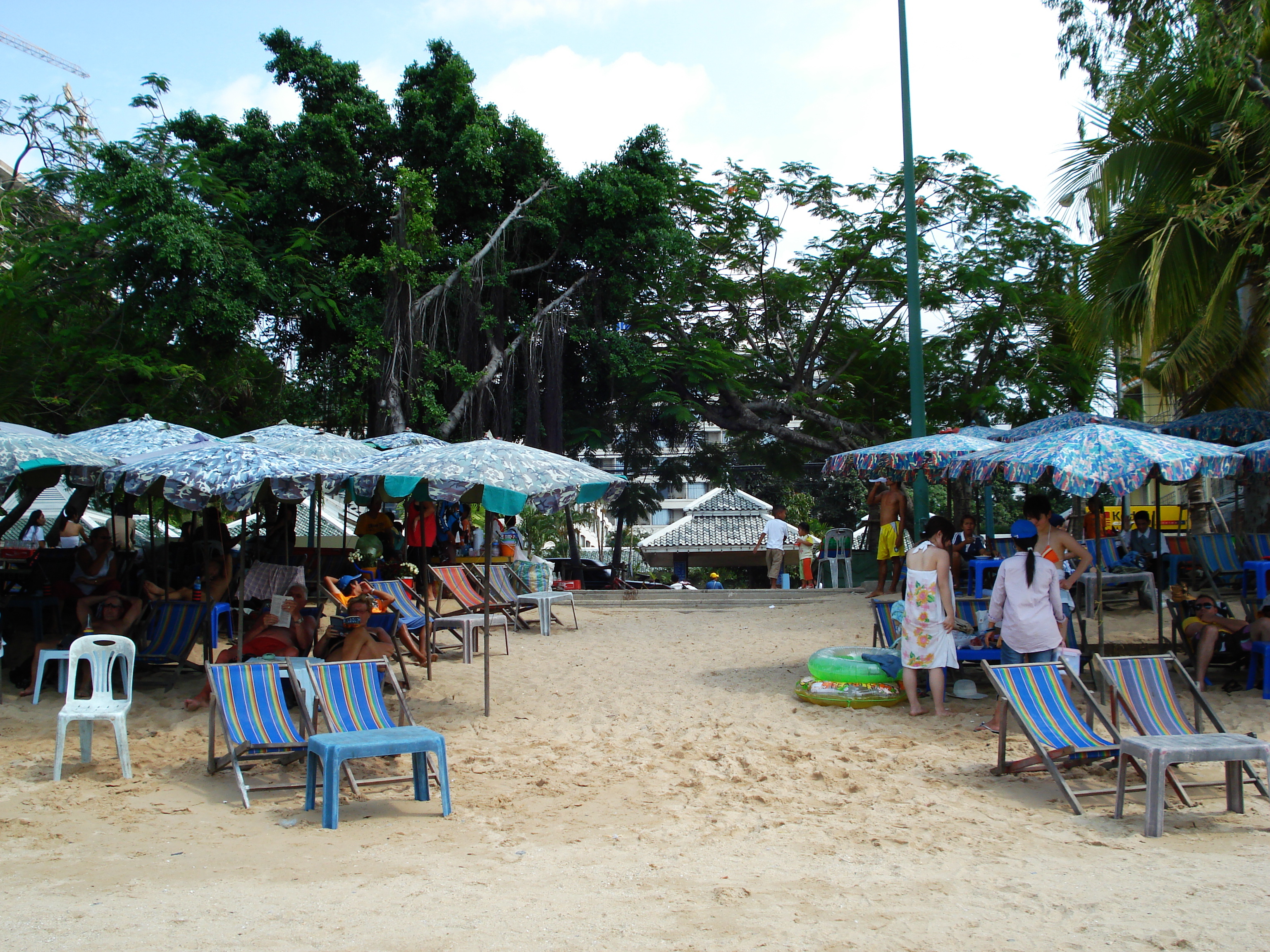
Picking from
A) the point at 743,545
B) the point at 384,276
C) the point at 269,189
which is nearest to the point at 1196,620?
the point at 384,276

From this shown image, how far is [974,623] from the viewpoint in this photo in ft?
28.9

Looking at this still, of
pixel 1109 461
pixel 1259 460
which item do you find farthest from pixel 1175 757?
pixel 1259 460

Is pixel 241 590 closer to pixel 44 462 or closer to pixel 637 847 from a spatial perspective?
pixel 44 462

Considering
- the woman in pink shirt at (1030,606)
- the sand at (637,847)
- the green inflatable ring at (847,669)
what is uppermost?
the woman in pink shirt at (1030,606)

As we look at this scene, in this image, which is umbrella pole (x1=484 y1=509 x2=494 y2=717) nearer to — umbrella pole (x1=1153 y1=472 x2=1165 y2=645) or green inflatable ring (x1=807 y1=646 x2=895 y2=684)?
green inflatable ring (x1=807 y1=646 x2=895 y2=684)

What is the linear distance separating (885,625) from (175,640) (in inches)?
248

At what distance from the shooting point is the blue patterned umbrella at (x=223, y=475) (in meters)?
7.05

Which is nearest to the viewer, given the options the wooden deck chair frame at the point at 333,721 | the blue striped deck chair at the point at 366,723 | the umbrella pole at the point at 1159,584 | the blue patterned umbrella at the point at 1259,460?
the blue striped deck chair at the point at 366,723

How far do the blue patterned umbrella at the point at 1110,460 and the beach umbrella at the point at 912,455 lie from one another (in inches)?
61.7

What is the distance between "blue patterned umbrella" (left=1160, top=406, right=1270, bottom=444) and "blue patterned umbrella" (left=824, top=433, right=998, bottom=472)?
4.01 meters

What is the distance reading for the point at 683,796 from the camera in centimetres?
611

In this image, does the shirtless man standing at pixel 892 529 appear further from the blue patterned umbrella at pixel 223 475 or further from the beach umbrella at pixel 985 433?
the blue patterned umbrella at pixel 223 475

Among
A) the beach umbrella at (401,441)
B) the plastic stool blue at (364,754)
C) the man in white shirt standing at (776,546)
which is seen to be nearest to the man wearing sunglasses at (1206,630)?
the plastic stool blue at (364,754)

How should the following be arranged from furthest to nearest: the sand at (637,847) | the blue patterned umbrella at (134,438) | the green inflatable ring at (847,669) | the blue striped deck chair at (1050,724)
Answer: the blue patterned umbrella at (134,438)
the green inflatable ring at (847,669)
the blue striped deck chair at (1050,724)
the sand at (637,847)
